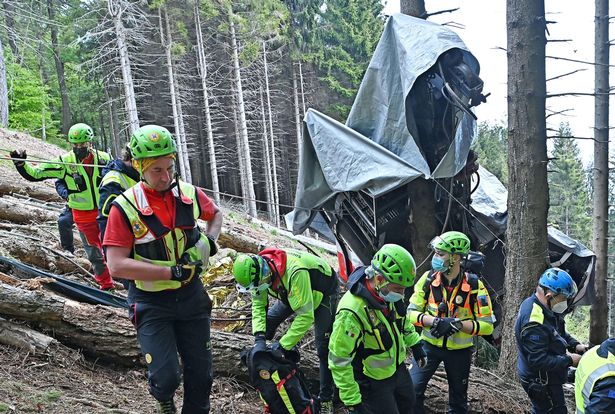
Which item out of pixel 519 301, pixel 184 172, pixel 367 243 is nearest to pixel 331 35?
pixel 184 172

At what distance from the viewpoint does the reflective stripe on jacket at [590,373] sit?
2.87 m

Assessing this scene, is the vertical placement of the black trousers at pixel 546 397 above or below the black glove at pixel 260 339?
below

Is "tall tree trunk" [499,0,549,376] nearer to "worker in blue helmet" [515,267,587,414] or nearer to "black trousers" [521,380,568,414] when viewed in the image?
"black trousers" [521,380,568,414]

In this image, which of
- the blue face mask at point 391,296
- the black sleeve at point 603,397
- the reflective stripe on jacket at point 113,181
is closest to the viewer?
the black sleeve at point 603,397

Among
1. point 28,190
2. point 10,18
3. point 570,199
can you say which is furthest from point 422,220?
point 570,199

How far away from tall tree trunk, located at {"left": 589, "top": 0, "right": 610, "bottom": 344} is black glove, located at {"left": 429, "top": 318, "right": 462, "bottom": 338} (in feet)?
19.3

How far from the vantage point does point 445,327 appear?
446 centimetres

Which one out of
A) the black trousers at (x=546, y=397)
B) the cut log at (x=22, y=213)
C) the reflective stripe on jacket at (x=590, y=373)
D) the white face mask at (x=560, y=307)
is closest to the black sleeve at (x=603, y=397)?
the reflective stripe on jacket at (x=590, y=373)

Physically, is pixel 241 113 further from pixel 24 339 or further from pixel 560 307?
pixel 560 307

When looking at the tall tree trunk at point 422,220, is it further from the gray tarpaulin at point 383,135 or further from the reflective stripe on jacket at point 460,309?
the reflective stripe on jacket at point 460,309

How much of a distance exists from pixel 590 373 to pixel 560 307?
132 centimetres

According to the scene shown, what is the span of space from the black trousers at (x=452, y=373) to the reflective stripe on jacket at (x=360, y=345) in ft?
2.73

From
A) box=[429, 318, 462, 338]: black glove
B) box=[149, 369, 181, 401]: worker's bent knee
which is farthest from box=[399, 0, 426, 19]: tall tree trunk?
box=[149, 369, 181, 401]: worker's bent knee

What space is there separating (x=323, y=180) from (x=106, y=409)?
4296 millimetres
